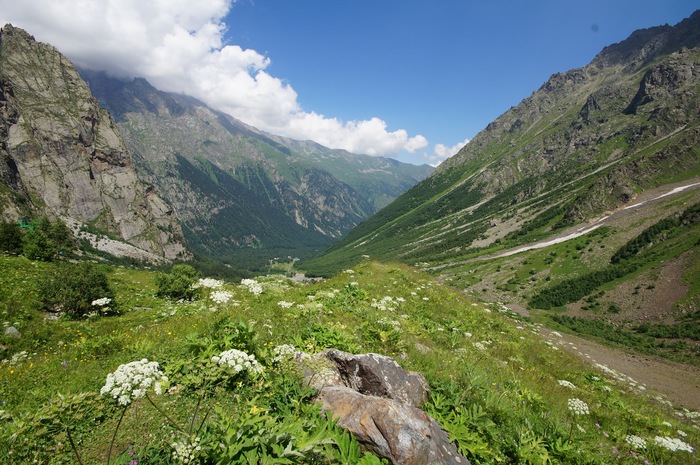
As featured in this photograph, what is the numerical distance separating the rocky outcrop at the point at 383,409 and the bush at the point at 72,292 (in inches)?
541

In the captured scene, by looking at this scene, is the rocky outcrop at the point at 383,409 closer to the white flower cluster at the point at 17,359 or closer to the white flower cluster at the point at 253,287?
the white flower cluster at the point at 253,287

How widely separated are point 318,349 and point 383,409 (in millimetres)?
3442

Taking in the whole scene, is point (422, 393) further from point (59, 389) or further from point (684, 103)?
point (684, 103)

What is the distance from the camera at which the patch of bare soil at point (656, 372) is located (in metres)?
26.0

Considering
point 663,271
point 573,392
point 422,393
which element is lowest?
point 663,271

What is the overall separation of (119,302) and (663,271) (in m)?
90.4

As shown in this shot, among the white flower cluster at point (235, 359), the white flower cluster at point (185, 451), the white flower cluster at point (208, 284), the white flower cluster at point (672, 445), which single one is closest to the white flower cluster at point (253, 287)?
the white flower cluster at point (208, 284)

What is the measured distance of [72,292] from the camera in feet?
53.0

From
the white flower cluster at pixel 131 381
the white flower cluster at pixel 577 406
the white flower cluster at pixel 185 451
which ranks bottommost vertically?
the white flower cluster at pixel 577 406

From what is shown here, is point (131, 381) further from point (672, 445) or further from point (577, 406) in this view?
point (672, 445)

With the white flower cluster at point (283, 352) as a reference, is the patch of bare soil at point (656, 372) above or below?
below

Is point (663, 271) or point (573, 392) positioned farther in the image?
point (663, 271)

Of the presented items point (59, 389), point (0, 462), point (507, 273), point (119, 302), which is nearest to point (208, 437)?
point (0, 462)

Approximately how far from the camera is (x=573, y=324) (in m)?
60.2
